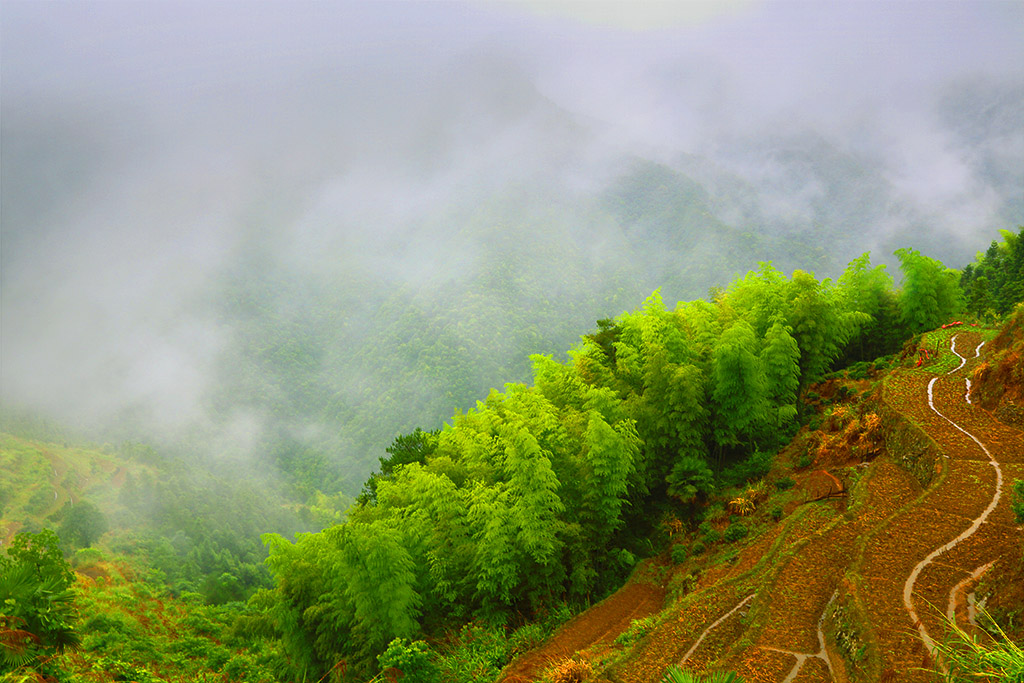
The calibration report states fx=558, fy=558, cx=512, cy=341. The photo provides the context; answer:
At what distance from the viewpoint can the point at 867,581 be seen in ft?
27.0

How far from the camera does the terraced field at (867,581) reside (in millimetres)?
7234

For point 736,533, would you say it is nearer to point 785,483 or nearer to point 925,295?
point 785,483

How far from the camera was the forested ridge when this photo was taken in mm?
13219

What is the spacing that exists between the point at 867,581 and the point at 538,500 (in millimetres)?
7112

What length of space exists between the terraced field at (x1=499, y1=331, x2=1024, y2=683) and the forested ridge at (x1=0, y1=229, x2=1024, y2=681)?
2224 mm

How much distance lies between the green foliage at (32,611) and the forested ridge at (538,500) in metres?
0.03

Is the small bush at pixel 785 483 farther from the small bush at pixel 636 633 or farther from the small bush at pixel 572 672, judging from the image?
the small bush at pixel 572 672

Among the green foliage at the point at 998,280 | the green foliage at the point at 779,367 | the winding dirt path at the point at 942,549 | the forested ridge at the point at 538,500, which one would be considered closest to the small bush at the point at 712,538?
the forested ridge at the point at 538,500

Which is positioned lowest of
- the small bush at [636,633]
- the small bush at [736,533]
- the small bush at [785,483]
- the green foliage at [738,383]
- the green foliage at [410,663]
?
the small bush at [736,533]

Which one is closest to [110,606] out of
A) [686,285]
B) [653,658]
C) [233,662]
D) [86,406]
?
[233,662]

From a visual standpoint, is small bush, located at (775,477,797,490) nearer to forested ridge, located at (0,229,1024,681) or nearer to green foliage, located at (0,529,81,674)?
forested ridge, located at (0,229,1024,681)

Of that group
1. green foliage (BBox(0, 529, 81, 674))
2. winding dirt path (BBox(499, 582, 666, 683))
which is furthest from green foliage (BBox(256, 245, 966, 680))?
green foliage (BBox(0, 529, 81, 674))

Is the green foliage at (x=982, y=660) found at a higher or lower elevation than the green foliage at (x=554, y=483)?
lower

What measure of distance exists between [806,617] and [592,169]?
187m
